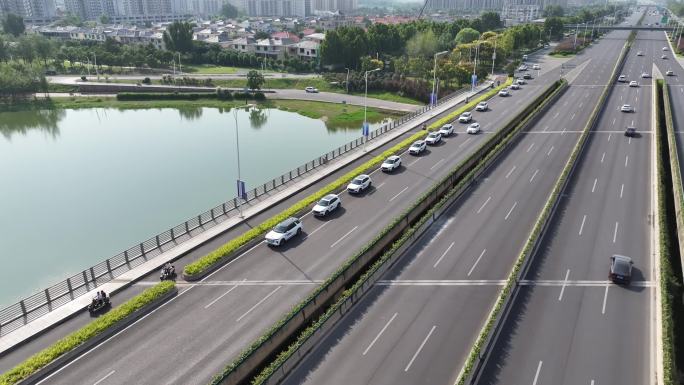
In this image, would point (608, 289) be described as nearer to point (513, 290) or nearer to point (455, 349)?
point (513, 290)

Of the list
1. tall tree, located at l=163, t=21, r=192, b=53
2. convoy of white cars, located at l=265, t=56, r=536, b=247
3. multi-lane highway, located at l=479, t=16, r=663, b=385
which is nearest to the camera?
multi-lane highway, located at l=479, t=16, r=663, b=385

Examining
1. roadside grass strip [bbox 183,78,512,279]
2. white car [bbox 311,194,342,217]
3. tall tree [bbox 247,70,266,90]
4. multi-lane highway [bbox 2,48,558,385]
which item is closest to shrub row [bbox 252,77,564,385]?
multi-lane highway [bbox 2,48,558,385]

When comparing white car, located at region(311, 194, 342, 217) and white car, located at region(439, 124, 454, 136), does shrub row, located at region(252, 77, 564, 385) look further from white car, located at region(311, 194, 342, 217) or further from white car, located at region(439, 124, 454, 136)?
white car, located at region(439, 124, 454, 136)

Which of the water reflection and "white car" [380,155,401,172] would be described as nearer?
"white car" [380,155,401,172]

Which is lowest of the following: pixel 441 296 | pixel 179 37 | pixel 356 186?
pixel 441 296

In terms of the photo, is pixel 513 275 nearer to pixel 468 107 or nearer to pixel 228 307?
pixel 228 307

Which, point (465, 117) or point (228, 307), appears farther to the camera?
point (465, 117)

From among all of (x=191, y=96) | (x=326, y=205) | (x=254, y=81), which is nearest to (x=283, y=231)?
(x=326, y=205)

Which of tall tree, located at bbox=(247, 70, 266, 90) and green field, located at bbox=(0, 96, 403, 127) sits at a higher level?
tall tree, located at bbox=(247, 70, 266, 90)
